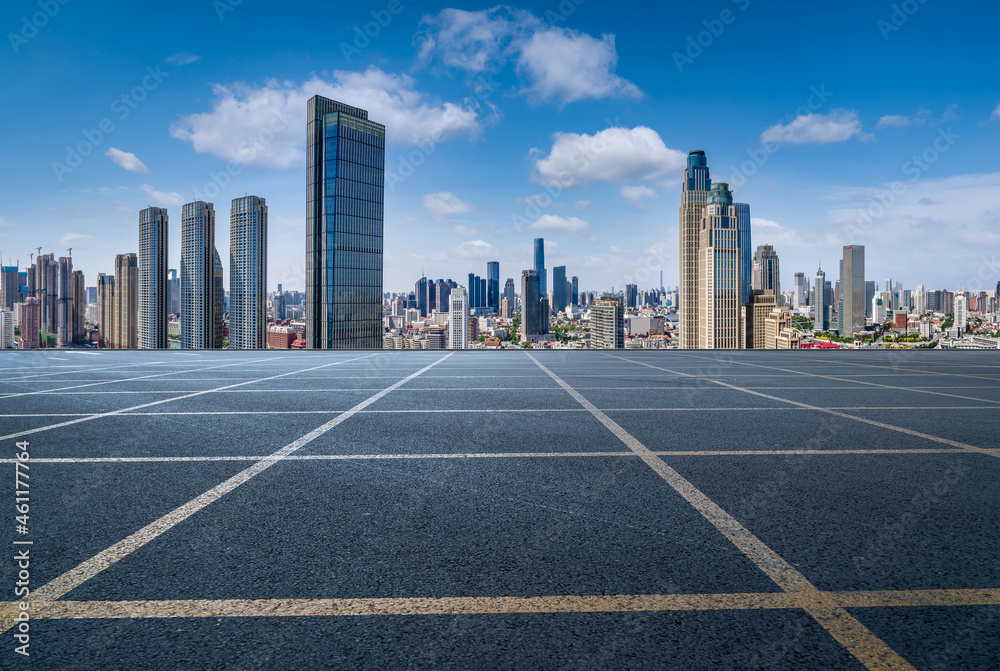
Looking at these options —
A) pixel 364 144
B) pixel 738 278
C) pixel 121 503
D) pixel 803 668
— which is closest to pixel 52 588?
pixel 121 503

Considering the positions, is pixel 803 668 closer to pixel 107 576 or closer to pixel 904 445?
pixel 107 576

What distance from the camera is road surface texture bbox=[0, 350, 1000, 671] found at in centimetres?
214

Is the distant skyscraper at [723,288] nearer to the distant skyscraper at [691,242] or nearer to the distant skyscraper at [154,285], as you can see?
the distant skyscraper at [691,242]

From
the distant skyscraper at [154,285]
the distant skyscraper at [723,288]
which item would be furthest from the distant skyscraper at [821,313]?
the distant skyscraper at [154,285]

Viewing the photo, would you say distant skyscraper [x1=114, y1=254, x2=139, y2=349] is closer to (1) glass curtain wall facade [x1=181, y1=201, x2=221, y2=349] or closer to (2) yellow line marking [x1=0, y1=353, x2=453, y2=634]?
(1) glass curtain wall facade [x1=181, y1=201, x2=221, y2=349]

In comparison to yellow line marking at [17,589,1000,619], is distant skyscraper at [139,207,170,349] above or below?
above

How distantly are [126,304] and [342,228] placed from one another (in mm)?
44234

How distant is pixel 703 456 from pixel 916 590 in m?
2.49

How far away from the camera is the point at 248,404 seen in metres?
8.01

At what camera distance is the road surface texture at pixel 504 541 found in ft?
7.02

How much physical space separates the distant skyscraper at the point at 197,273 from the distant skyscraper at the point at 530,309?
288 ft

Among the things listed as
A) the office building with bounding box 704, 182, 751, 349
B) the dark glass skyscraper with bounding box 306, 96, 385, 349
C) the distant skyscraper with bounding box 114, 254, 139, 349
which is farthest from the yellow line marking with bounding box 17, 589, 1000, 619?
the distant skyscraper with bounding box 114, 254, 139, 349

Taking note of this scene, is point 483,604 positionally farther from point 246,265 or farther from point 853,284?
point 853,284

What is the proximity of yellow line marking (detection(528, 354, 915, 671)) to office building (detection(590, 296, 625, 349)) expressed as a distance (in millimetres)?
93019
